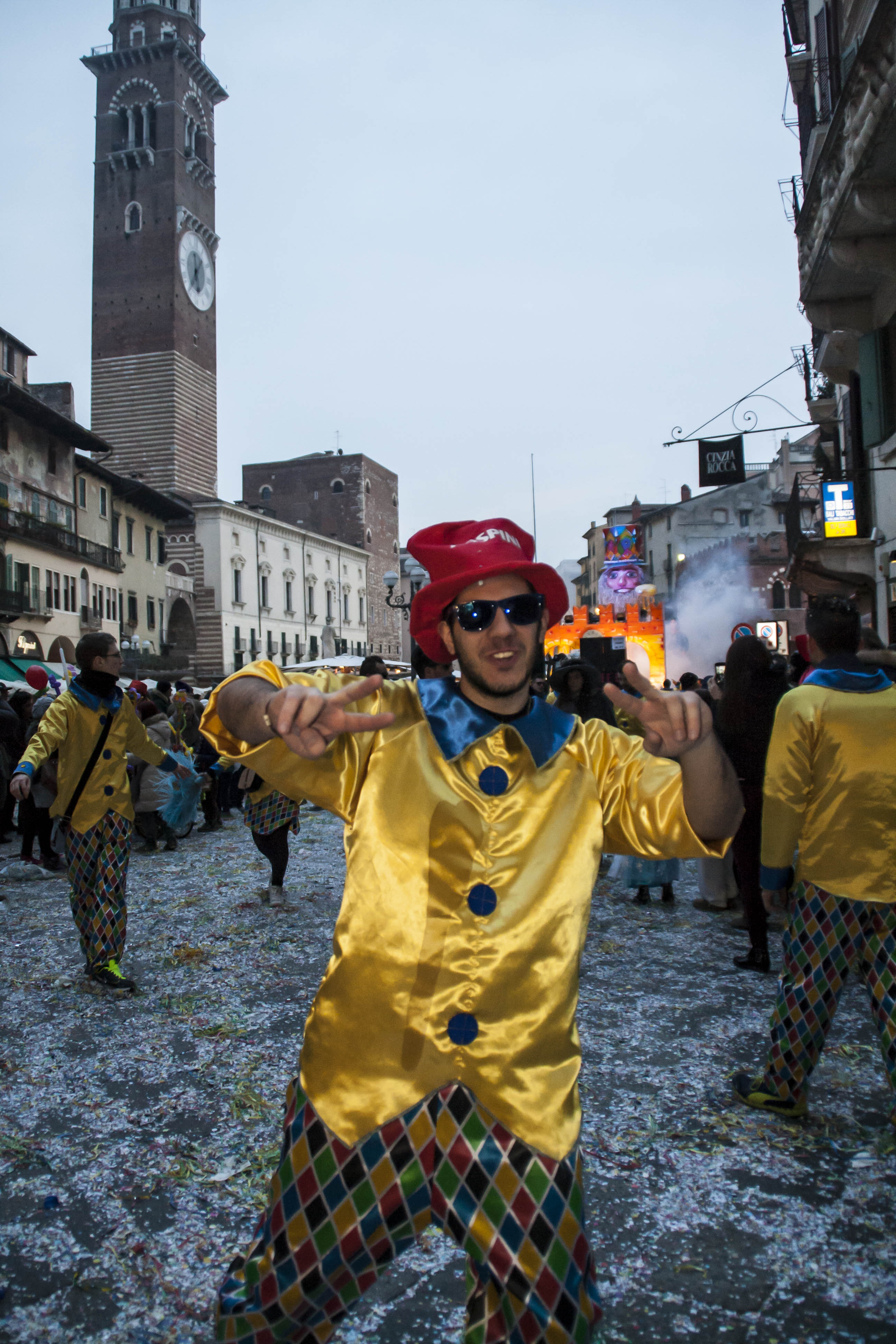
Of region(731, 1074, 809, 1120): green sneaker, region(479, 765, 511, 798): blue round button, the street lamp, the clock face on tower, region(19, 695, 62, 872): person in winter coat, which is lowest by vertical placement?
region(731, 1074, 809, 1120): green sneaker

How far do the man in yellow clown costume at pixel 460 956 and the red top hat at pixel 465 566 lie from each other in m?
0.02

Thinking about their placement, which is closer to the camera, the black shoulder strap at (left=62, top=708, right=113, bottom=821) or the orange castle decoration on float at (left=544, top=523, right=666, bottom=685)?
the black shoulder strap at (left=62, top=708, right=113, bottom=821)

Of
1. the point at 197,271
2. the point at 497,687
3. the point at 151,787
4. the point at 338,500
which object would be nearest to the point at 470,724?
the point at 497,687

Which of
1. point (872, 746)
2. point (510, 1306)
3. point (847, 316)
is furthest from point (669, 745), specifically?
point (847, 316)

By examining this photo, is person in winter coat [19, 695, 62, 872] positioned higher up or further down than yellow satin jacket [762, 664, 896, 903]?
further down

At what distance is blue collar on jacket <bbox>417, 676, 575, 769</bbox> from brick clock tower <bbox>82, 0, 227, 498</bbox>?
59.2 metres

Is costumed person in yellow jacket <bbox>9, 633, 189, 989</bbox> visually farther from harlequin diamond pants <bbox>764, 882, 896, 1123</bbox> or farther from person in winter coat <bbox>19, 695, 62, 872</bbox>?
person in winter coat <bbox>19, 695, 62, 872</bbox>

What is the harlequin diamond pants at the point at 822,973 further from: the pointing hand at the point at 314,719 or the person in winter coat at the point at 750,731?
the pointing hand at the point at 314,719

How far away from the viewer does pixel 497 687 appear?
190cm

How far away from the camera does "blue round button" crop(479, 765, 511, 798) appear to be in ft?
5.93

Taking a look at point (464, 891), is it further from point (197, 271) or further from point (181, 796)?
point (197, 271)

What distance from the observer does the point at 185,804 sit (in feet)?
19.2

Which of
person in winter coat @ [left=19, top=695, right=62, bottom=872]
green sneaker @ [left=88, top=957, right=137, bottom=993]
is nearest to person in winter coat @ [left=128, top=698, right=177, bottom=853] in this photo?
person in winter coat @ [left=19, top=695, right=62, bottom=872]

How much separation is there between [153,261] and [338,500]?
26740 millimetres
